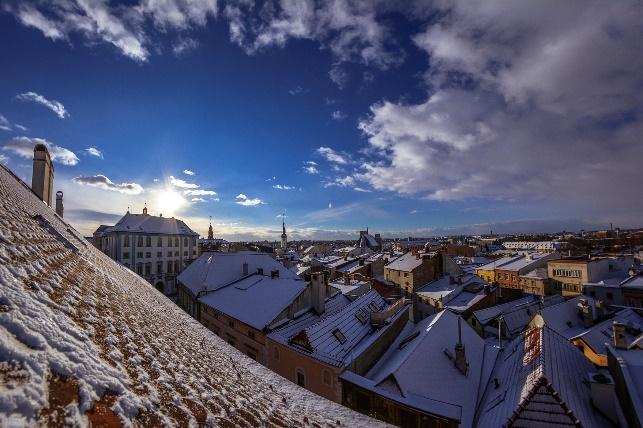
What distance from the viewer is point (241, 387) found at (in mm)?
3760

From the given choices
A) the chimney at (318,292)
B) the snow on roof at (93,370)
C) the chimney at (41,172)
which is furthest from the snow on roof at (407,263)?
the snow on roof at (93,370)

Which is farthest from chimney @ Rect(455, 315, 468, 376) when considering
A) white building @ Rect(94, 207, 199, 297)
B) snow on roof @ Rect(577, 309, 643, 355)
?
white building @ Rect(94, 207, 199, 297)

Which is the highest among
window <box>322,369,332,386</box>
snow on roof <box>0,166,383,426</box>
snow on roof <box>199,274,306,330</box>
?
snow on roof <box>0,166,383,426</box>

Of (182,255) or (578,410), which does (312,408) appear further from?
(182,255)

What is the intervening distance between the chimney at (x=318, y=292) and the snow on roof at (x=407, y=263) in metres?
20.7

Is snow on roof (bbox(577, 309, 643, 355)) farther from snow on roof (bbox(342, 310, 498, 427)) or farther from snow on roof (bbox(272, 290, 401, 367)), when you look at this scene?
snow on roof (bbox(272, 290, 401, 367))

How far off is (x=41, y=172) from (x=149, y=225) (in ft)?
117

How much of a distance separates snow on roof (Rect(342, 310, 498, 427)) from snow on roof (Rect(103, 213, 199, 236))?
38.6 metres

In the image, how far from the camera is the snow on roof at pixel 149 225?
4166 cm

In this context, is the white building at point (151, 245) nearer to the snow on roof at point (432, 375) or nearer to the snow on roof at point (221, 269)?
the snow on roof at point (221, 269)

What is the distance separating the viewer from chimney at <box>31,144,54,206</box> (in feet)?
36.9

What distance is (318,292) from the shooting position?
22.7 meters

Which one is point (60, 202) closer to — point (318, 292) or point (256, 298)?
point (256, 298)

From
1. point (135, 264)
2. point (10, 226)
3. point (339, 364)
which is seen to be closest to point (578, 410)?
point (339, 364)
